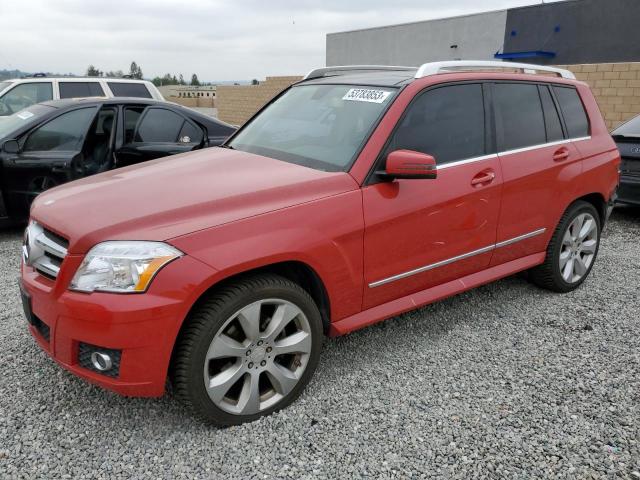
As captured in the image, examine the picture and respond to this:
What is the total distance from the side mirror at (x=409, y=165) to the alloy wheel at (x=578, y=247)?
1926mm

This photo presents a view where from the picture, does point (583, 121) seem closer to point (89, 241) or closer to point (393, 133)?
point (393, 133)

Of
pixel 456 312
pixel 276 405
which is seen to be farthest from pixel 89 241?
pixel 456 312

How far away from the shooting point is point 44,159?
5652 millimetres

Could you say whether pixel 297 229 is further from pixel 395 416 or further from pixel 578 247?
pixel 578 247

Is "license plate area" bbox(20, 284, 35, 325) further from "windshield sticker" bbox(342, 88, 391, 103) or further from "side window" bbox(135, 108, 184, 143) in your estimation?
"side window" bbox(135, 108, 184, 143)

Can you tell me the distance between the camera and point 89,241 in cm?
238

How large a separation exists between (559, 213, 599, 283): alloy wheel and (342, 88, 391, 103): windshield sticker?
78.8 inches

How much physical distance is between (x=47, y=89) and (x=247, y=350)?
907 centimetres

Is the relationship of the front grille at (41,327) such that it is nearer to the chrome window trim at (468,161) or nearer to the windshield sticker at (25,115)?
the chrome window trim at (468,161)

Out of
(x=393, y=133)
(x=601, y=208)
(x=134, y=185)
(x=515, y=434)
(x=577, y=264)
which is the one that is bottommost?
(x=515, y=434)

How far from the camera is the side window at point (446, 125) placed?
319 cm

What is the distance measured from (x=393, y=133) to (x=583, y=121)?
216 centimetres

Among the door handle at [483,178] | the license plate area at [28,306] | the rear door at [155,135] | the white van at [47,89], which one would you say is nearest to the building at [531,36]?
the white van at [47,89]

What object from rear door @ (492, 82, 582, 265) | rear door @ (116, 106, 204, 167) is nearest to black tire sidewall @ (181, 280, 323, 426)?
rear door @ (492, 82, 582, 265)
